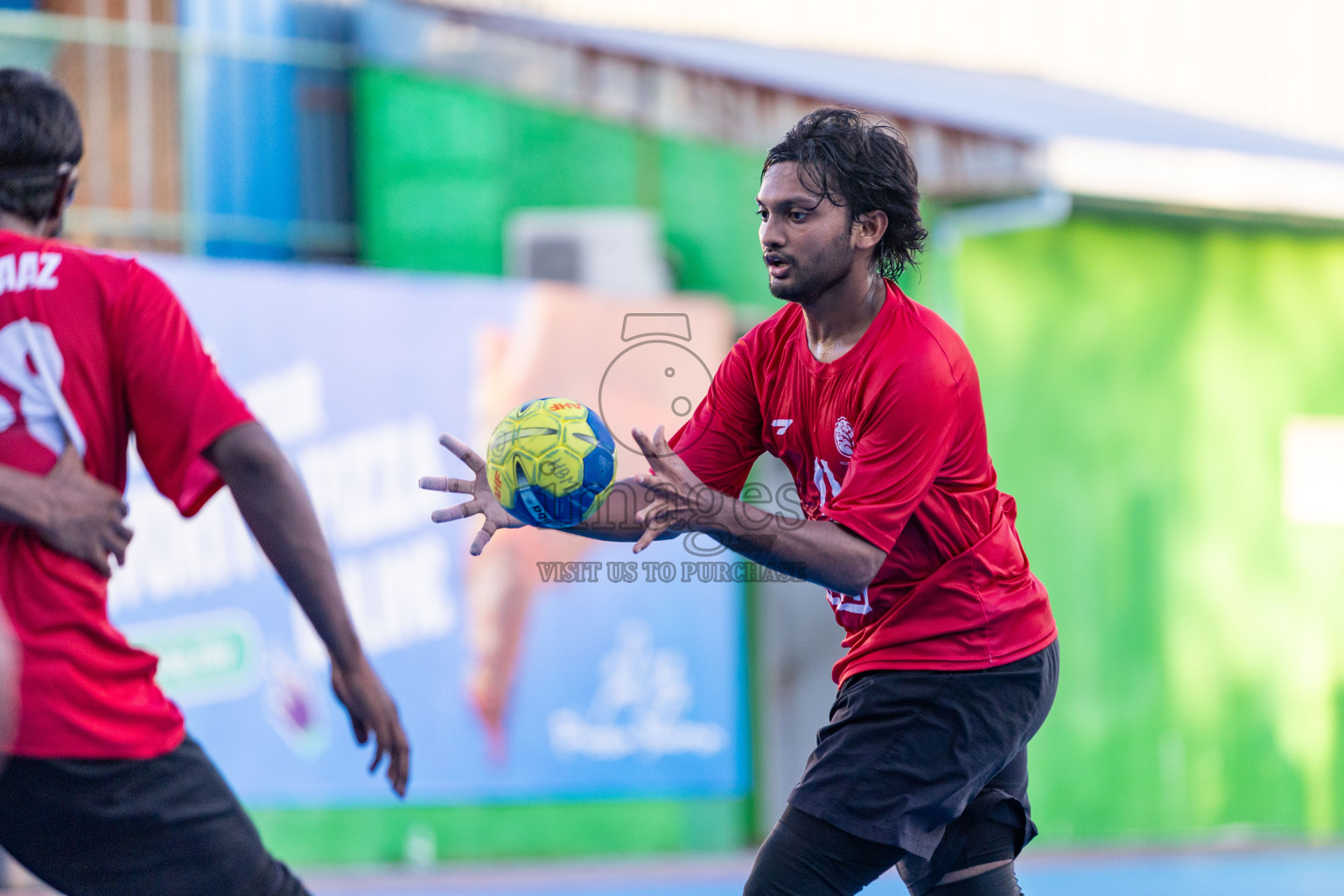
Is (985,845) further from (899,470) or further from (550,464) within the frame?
(550,464)

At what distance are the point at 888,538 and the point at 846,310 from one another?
22.6 inches

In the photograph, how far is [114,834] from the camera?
2.98 m

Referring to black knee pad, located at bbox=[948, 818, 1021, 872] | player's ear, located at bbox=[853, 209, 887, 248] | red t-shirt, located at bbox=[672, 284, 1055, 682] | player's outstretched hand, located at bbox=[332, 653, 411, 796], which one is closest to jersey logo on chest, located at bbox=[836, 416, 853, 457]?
red t-shirt, located at bbox=[672, 284, 1055, 682]

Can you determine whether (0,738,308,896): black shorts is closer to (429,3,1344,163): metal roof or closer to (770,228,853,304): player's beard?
(770,228,853,304): player's beard

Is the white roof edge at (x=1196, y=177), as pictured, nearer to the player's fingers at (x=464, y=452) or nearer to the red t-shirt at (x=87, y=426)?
the player's fingers at (x=464, y=452)

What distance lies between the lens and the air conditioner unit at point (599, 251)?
1076 cm

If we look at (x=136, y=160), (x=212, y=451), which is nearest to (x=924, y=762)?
(x=212, y=451)

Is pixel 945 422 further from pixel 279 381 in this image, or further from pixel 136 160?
pixel 136 160

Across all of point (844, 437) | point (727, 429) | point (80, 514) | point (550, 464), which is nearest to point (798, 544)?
point (844, 437)

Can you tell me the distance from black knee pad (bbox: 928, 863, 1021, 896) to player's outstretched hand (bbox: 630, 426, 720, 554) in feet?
3.69

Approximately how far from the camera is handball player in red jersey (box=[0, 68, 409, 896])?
298cm

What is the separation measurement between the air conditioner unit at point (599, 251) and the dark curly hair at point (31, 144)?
7.35 metres

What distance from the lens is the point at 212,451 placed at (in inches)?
122

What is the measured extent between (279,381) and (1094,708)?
17.7ft
